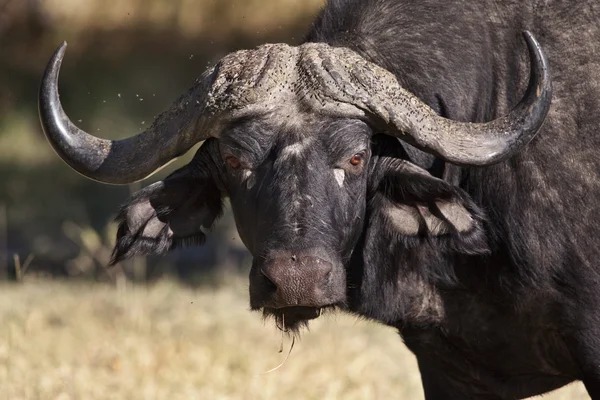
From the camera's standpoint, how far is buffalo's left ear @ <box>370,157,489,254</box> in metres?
5.20

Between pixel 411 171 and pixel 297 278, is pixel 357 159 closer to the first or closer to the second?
pixel 411 171

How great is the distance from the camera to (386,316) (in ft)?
18.6

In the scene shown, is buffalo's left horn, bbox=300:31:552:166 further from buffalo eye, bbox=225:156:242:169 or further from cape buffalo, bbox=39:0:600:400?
buffalo eye, bbox=225:156:242:169

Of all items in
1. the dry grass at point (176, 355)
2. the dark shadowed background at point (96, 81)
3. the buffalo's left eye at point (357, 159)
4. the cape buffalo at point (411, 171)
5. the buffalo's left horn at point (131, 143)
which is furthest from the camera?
the dark shadowed background at point (96, 81)

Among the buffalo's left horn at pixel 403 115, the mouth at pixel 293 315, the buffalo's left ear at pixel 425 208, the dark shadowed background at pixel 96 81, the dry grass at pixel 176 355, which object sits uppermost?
the buffalo's left horn at pixel 403 115

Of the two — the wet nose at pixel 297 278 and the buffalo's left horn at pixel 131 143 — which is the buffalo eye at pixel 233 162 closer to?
the buffalo's left horn at pixel 131 143

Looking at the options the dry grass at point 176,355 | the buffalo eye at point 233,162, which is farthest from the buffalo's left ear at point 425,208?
the dry grass at point 176,355

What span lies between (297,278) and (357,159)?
2.44 feet

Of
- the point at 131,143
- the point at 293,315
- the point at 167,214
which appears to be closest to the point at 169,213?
the point at 167,214

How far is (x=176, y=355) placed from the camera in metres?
7.53

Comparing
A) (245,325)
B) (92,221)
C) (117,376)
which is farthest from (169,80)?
(117,376)

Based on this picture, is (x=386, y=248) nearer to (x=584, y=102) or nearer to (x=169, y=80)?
(x=584, y=102)

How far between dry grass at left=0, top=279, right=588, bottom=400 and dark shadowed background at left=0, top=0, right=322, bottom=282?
278 centimetres

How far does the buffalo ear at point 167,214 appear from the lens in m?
5.44
